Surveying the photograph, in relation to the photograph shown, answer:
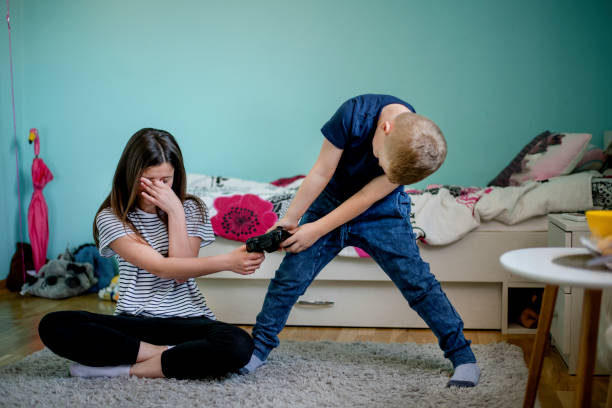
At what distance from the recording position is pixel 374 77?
10.1ft

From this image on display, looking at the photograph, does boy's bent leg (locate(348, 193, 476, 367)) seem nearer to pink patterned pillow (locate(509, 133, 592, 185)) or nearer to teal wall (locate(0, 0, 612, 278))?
pink patterned pillow (locate(509, 133, 592, 185))

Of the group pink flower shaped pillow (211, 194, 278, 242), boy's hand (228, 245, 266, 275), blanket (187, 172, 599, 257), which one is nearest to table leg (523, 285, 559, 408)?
boy's hand (228, 245, 266, 275)

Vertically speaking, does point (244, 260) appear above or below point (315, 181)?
below

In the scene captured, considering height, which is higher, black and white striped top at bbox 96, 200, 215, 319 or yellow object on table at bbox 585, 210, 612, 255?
yellow object on table at bbox 585, 210, 612, 255

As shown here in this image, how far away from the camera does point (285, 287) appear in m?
1.57

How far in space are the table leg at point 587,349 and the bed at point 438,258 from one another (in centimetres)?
98

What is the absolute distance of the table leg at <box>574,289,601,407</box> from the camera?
0.98m

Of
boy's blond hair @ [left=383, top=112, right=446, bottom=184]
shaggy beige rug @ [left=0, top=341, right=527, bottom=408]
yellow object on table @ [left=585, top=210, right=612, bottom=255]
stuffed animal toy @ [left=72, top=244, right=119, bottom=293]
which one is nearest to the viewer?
yellow object on table @ [left=585, top=210, right=612, bottom=255]

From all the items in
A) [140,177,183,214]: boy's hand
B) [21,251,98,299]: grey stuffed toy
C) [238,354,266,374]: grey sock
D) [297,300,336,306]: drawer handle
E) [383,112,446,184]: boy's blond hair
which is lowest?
[21,251,98,299]: grey stuffed toy

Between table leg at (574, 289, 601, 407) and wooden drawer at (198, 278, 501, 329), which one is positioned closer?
Answer: table leg at (574, 289, 601, 407)

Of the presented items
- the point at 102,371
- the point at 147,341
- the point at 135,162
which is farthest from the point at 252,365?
the point at 135,162

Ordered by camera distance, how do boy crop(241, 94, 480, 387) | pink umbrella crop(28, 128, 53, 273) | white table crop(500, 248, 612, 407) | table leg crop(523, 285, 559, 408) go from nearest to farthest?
white table crop(500, 248, 612, 407), table leg crop(523, 285, 559, 408), boy crop(241, 94, 480, 387), pink umbrella crop(28, 128, 53, 273)

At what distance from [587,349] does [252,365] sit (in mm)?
885

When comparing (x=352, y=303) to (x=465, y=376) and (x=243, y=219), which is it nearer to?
(x=243, y=219)
